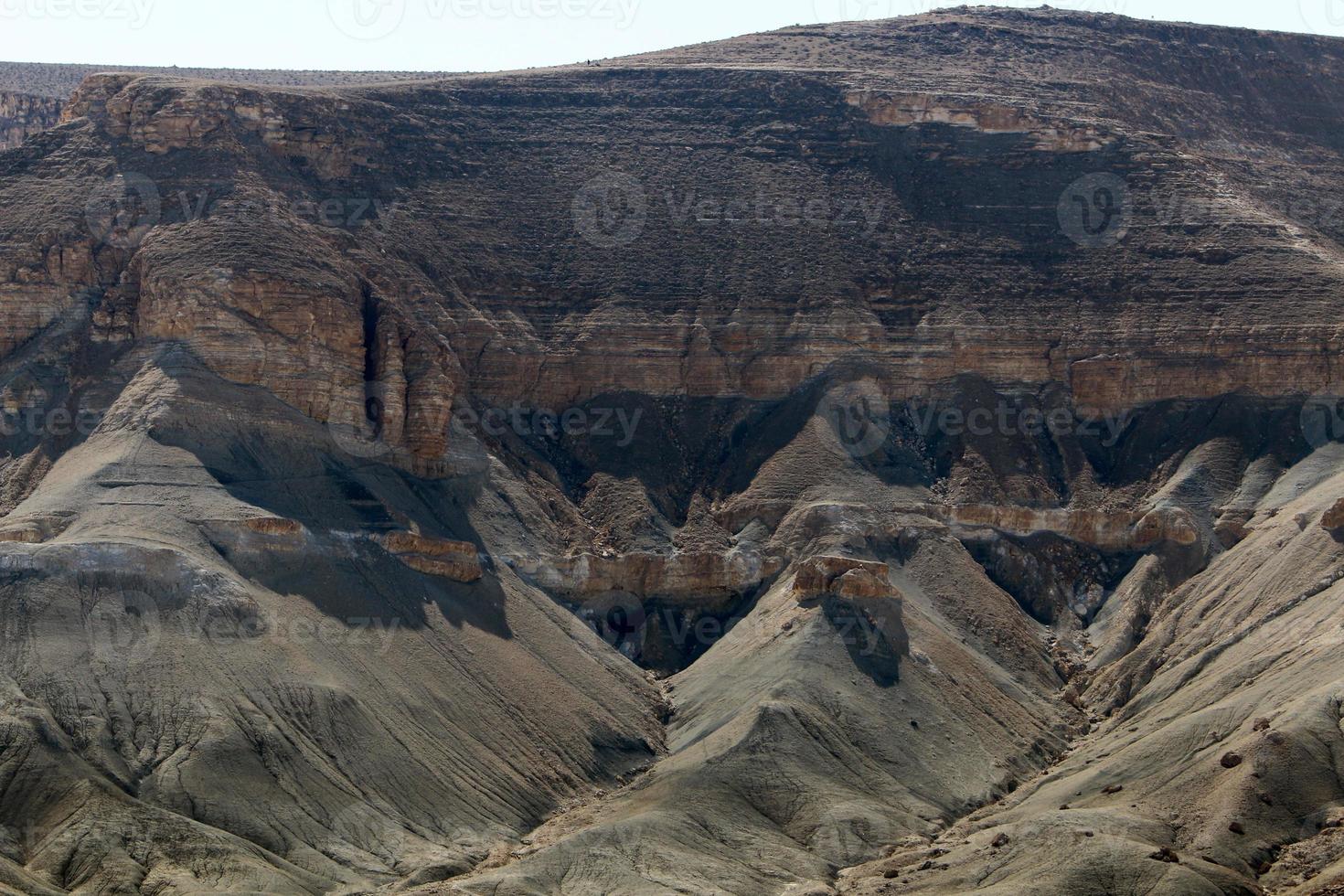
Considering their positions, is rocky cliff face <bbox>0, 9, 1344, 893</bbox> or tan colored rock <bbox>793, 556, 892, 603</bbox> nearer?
rocky cliff face <bbox>0, 9, 1344, 893</bbox>

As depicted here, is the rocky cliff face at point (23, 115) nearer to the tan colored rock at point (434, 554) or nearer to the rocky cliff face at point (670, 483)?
the rocky cliff face at point (670, 483)

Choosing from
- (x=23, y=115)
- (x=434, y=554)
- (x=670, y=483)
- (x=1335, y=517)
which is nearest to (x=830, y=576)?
(x=670, y=483)

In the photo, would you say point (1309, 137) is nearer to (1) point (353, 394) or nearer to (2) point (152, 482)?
(1) point (353, 394)

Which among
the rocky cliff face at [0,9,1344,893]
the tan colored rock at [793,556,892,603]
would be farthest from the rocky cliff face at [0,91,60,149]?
the tan colored rock at [793,556,892,603]

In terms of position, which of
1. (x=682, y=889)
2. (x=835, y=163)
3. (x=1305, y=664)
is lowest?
(x=682, y=889)

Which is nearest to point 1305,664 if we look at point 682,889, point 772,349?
point 682,889

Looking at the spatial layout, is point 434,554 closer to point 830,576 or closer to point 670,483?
point 670,483

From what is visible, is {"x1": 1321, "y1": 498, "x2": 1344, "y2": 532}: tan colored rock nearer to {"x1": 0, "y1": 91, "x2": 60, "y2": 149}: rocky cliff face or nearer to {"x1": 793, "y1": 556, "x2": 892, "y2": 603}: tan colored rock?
{"x1": 793, "y1": 556, "x2": 892, "y2": 603}: tan colored rock

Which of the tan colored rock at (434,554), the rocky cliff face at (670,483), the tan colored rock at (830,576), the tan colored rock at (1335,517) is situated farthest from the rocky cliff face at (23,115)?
the tan colored rock at (1335,517)
